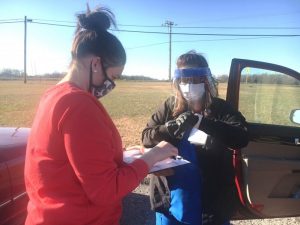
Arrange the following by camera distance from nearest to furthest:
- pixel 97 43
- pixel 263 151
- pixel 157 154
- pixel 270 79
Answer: pixel 97 43 → pixel 157 154 → pixel 263 151 → pixel 270 79

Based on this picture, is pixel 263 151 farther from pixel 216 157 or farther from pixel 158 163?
pixel 158 163

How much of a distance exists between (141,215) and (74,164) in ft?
11.0

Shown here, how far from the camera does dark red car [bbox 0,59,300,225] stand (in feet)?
10.3

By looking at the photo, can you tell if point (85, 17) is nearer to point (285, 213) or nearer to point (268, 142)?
point (268, 142)

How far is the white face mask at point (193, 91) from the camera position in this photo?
95.3 inches

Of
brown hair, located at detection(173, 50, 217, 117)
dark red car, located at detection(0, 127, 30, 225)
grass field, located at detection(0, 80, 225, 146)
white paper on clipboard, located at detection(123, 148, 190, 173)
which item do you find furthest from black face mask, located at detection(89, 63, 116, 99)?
dark red car, located at detection(0, 127, 30, 225)

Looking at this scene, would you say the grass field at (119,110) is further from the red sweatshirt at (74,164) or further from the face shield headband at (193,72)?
the red sweatshirt at (74,164)

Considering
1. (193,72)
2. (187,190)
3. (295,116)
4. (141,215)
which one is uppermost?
(193,72)

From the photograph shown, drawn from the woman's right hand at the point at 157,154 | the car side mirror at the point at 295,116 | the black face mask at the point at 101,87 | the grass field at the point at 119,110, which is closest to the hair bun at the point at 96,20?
the black face mask at the point at 101,87

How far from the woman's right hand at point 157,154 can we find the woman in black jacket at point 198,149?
20.2 inches

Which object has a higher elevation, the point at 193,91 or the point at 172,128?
the point at 193,91

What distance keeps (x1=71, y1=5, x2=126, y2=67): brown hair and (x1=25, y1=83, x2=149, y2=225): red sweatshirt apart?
16 cm

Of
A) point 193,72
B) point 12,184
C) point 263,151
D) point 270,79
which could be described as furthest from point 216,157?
point 12,184

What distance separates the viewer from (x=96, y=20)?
5.28ft
